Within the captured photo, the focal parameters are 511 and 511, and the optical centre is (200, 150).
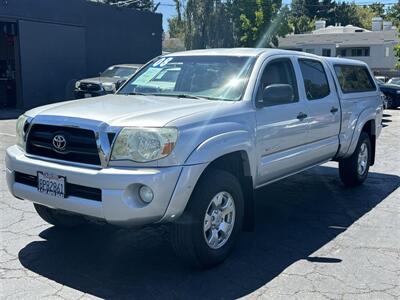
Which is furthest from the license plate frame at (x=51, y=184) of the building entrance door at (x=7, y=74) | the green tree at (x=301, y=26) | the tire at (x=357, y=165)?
the green tree at (x=301, y=26)

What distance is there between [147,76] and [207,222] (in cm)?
222

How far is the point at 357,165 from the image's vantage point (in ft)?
24.4

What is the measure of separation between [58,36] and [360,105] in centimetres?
1551

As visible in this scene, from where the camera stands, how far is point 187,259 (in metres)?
4.28

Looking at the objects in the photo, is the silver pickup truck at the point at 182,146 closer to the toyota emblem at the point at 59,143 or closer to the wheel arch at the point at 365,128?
the toyota emblem at the point at 59,143

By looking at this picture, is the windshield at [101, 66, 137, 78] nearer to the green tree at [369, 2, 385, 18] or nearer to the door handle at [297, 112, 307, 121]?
the door handle at [297, 112, 307, 121]

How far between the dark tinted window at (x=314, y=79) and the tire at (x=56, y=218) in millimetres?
3004

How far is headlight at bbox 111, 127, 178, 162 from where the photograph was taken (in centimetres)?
397

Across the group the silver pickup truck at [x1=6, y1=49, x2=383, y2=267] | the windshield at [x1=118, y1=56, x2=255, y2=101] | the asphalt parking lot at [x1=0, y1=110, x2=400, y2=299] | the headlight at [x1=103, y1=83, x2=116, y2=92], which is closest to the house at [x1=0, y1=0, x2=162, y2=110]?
the headlight at [x1=103, y1=83, x2=116, y2=92]

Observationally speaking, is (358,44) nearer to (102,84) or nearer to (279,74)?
(102,84)

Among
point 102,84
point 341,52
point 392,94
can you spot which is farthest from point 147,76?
point 341,52

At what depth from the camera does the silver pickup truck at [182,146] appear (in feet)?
13.0

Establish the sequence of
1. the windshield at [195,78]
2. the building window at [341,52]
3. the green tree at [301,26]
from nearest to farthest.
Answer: the windshield at [195,78], the building window at [341,52], the green tree at [301,26]

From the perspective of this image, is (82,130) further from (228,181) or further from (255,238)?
(255,238)
